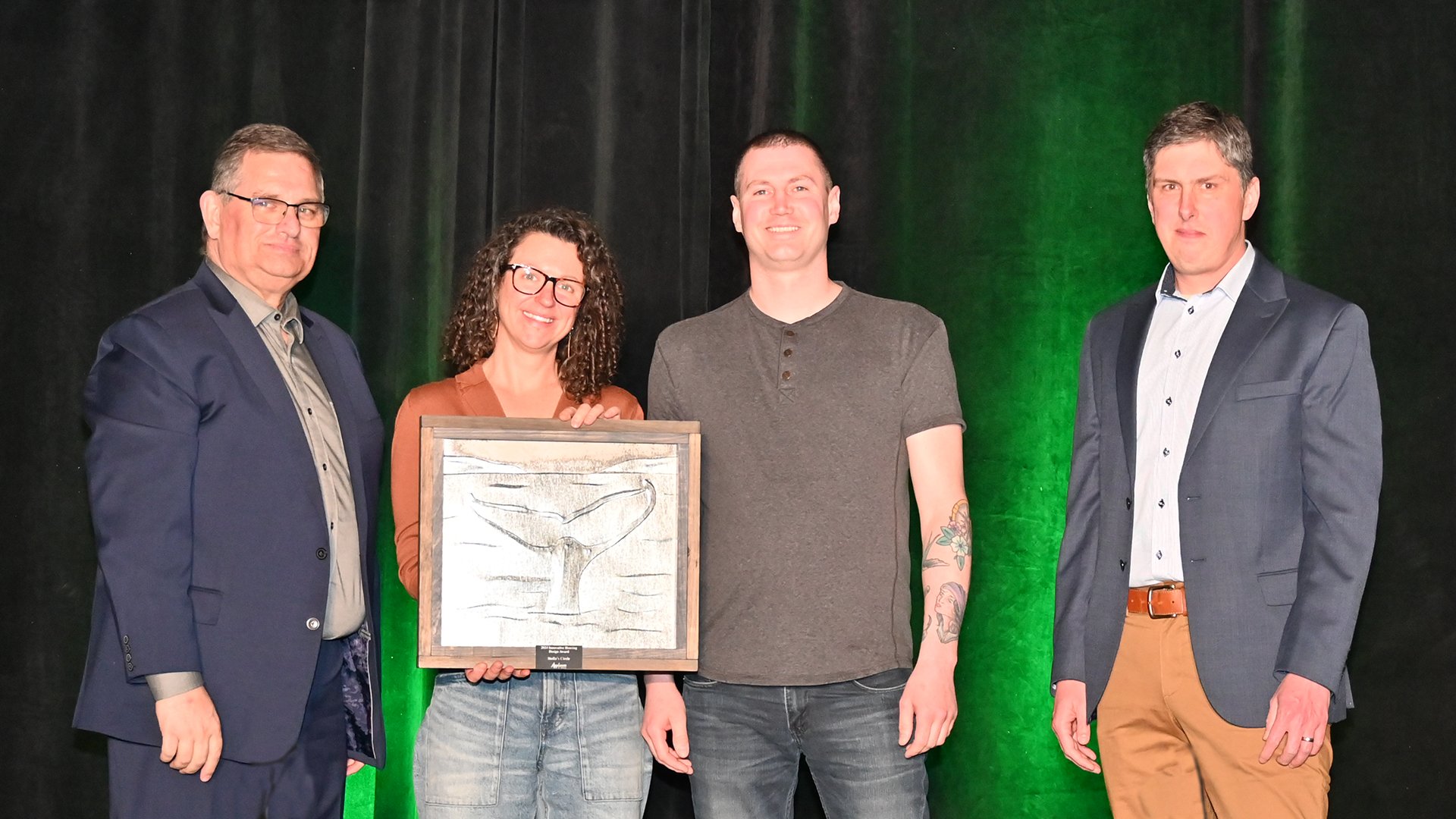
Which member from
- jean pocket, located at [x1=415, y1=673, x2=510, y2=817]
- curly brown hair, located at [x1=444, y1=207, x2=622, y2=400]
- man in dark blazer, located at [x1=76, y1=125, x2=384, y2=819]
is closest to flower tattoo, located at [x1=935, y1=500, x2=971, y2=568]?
curly brown hair, located at [x1=444, y1=207, x2=622, y2=400]

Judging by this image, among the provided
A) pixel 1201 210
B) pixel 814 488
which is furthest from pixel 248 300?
pixel 1201 210

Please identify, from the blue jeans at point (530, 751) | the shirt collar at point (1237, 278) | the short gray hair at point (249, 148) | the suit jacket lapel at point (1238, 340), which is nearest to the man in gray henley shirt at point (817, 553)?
the blue jeans at point (530, 751)

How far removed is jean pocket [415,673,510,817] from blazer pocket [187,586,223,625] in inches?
17.3

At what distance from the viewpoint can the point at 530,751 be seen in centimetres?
242

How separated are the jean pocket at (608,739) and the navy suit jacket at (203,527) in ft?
1.72

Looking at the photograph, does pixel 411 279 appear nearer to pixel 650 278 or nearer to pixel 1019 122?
pixel 650 278

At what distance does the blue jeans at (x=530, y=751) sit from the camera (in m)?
2.38

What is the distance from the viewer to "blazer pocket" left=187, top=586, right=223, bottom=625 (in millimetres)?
2338

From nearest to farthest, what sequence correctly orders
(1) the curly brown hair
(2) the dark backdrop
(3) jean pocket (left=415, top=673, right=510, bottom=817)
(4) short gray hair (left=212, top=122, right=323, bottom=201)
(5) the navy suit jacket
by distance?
(5) the navy suit jacket, (3) jean pocket (left=415, top=673, right=510, bottom=817), (4) short gray hair (left=212, top=122, right=323, bottom=201), (1) the curly brown hair, (2) the dark backdrop

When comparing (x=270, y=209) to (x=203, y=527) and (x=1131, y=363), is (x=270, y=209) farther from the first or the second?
(x=1131, y=363)

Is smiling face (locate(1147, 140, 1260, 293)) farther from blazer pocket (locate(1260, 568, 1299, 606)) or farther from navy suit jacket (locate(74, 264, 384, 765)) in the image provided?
navy suit jacket (locate(74, 264, 384, 765))

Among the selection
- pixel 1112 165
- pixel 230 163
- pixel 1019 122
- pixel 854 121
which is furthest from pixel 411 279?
pixel 1112 165

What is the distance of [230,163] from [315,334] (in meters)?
0.39

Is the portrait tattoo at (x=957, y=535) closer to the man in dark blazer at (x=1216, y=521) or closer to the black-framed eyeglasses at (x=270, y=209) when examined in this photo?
the man in dark blazer at (x=1216, y=521)
